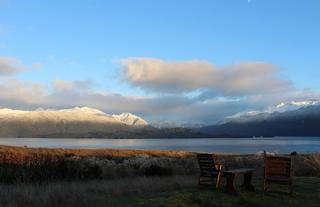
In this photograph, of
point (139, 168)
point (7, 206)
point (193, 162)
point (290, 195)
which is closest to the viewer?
point (7, 206)

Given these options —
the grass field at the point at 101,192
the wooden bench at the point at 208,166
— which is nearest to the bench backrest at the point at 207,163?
the wooden bench at the point at 208,166

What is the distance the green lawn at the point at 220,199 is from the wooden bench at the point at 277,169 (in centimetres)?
37

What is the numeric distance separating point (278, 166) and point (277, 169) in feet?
0.32

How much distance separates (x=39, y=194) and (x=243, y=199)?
4609 mm

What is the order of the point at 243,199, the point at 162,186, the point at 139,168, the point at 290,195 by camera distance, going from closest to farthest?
the point at 243,199 < the point at 290,195 < the point at 162,186 < the point at 139,168

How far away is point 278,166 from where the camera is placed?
502 inches

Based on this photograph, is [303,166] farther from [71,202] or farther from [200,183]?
[71,202]

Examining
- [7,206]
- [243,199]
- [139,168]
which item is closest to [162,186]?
[243,199]

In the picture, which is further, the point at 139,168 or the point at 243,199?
the point at 139,168

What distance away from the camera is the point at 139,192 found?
1222 centimetres

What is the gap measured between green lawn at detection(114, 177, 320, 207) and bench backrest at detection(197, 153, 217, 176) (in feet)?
1.70

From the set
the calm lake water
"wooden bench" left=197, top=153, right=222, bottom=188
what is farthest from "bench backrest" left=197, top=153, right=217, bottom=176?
the calm lake water

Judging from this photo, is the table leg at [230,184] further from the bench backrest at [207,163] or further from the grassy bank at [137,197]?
the bench backrest at [207,163]

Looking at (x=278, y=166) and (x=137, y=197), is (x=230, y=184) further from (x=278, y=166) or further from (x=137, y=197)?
(x=137, y=197)
